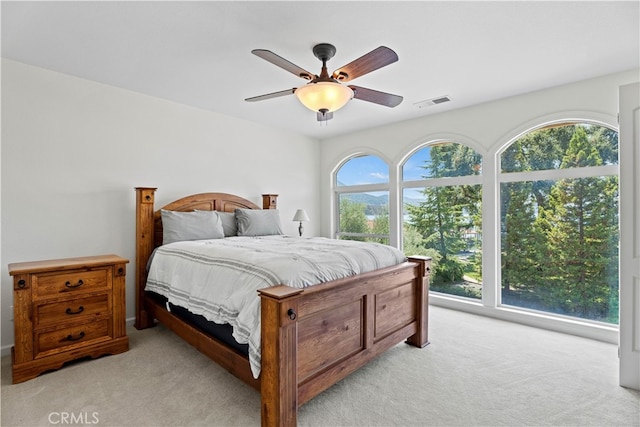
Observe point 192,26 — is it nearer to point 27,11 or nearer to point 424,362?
point 27,11

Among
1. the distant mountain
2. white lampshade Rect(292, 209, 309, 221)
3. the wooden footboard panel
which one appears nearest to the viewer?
the wooden footboard panel

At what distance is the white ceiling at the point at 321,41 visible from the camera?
206 centimetres

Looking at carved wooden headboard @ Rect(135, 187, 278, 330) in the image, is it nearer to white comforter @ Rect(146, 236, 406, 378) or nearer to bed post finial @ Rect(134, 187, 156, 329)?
bed post finial @ Rect(134, 187, 156, 329)

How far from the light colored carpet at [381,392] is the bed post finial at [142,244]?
0.55 meters

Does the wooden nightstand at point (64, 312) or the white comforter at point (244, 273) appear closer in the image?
the white comforter at point (244, 273)

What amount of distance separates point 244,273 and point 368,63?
1656 millimetres

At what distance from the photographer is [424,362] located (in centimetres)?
255

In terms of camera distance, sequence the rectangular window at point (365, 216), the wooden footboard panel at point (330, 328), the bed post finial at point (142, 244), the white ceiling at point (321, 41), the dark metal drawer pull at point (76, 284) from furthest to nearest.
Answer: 1. the rectangular window at point (365, 216)
2. the bed post finial at point (142, 244)
3. the dark metal drawer pull at point (76, 284)
4. the white ceiling at point (321, 41)
5. the wooden footboard panel at point (330, 328)

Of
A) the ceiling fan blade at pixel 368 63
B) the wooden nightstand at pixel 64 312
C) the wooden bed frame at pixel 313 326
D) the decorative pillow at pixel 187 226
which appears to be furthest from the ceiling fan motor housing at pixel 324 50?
the wooden nightstand at pixel 64 312

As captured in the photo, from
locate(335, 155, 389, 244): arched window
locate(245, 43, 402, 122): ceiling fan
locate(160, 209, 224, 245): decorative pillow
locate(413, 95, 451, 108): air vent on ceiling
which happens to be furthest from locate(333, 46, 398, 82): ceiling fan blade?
locate(335, 155, 389, 244): arched window

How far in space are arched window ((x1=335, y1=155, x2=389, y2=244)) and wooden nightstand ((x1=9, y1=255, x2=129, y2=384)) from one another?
11.8 ft

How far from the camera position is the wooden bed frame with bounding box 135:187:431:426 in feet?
5.40

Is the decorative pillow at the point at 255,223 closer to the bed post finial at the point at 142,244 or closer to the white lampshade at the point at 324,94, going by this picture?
the bed post finial at the point at 142,244

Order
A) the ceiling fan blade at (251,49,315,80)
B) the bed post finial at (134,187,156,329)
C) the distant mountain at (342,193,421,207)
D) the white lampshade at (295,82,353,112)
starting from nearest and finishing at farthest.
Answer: the ceiling fan blade at (251,49,315,80) < the white lampshade at (295,82,353,112) < the bed post finial at (134,187,156,329) < the distant mountain at (342,193,421,207)
